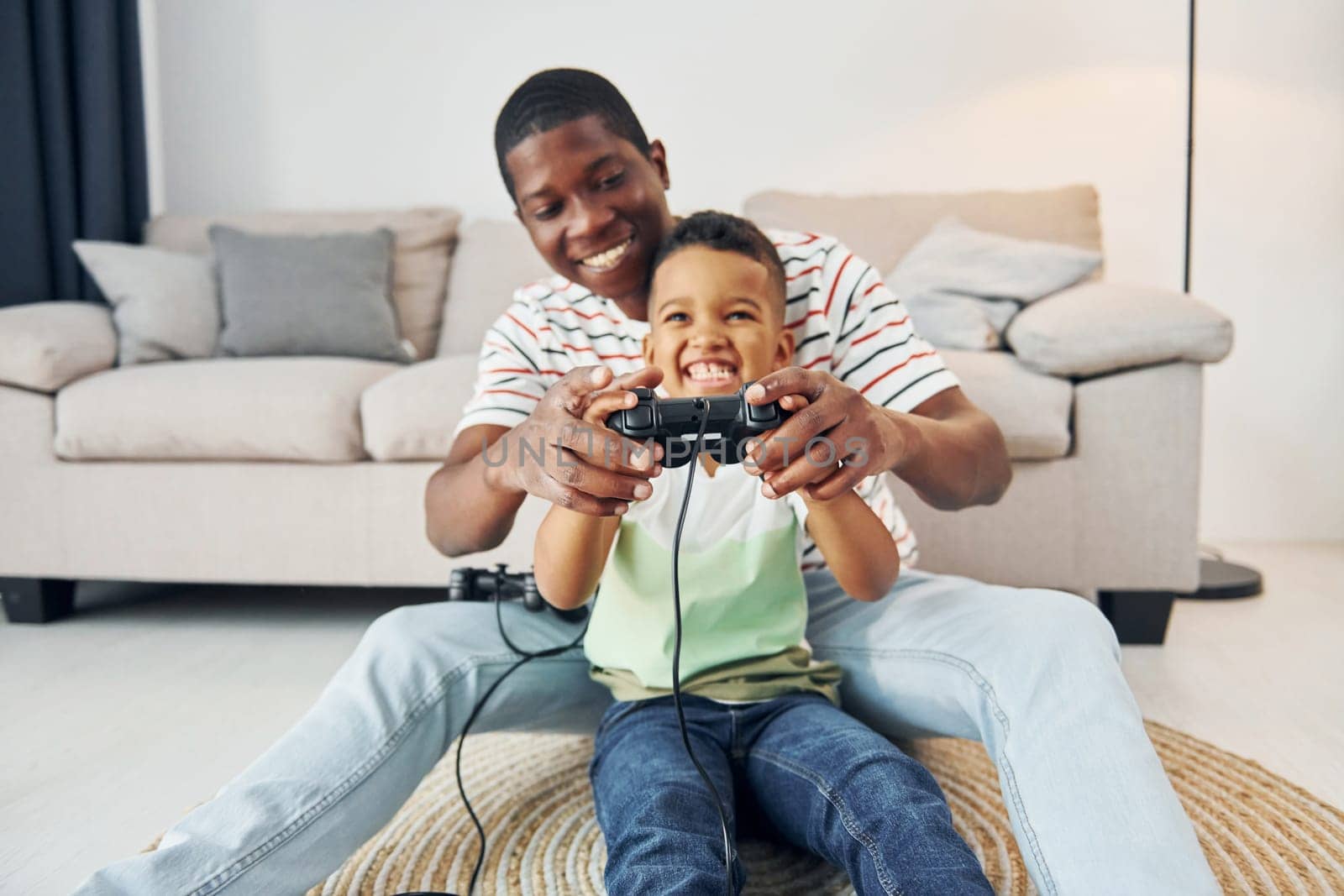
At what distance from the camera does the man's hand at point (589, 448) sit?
72 centimetres

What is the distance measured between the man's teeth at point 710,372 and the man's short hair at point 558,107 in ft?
0.99

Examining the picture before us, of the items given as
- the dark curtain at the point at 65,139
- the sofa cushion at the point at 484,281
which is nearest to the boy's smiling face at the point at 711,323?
the sofa cushion at the point at 484,281

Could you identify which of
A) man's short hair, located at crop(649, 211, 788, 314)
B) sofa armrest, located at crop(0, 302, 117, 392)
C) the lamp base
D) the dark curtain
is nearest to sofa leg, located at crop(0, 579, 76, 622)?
sofa armrest, located at crop(0, 302, 117, 392)

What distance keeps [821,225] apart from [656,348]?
136 cm

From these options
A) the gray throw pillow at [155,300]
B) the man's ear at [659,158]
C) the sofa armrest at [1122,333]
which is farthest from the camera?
the gray throw pillow at [155,300]

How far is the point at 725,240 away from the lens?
3.18 ft

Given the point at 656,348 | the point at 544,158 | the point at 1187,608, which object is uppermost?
the point at 544,158

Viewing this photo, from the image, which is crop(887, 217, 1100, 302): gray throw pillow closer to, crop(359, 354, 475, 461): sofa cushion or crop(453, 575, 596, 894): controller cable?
crop(359, 354, 475, 461): sofa cushion

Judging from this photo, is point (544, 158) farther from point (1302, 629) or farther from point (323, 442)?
point (1302, 629)

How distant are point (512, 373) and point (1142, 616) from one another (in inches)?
44.6

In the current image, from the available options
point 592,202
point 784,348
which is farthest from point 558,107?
point 784,348

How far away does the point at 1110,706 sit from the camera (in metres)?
0.73

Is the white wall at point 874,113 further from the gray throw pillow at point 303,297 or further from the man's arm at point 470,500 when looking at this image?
the man's arm at point 470,500

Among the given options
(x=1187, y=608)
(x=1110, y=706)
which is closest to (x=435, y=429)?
(x=1110, y=706)
